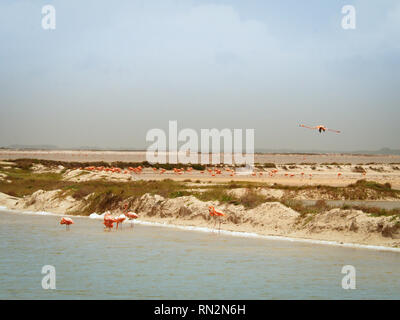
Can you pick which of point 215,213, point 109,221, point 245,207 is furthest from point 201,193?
point 109,221

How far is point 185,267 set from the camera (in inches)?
682

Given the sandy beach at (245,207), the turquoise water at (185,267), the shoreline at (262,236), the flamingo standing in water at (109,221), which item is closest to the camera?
the turquoise water at (185,267)

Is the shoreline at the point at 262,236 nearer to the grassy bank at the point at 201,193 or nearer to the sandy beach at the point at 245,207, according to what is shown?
the sandy beach at the point at 245,207

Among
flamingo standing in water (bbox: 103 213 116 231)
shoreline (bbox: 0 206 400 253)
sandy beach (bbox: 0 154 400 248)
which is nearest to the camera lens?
shoreline (bbox: 0 206 400 253)

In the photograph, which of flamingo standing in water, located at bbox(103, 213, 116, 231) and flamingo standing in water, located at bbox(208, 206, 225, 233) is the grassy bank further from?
flamingo standing in water, located at bbox(103, 213, 116, 231)

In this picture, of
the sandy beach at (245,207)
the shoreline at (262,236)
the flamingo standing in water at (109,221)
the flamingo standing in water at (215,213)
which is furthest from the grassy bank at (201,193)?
the flamingo standing in water at (109,221)

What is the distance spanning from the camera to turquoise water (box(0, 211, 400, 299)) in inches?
564

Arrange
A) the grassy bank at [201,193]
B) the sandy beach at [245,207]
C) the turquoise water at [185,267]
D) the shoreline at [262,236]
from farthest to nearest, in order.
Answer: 1. the grassy bank at [201,193]
2. the sandy beach at [245,207]
3. the shoreline at [262,236]
4. the turquoise water at [185,267]

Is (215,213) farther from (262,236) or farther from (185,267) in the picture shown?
(185,267)

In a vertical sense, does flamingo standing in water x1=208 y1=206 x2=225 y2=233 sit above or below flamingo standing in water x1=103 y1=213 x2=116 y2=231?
above

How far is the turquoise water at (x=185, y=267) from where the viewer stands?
14.3 meters

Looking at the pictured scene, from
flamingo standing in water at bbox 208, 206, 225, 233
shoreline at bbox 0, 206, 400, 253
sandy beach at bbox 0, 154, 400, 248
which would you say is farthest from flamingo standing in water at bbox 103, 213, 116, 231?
flamingo standing in water at bbox 208, 206, 225, 233
